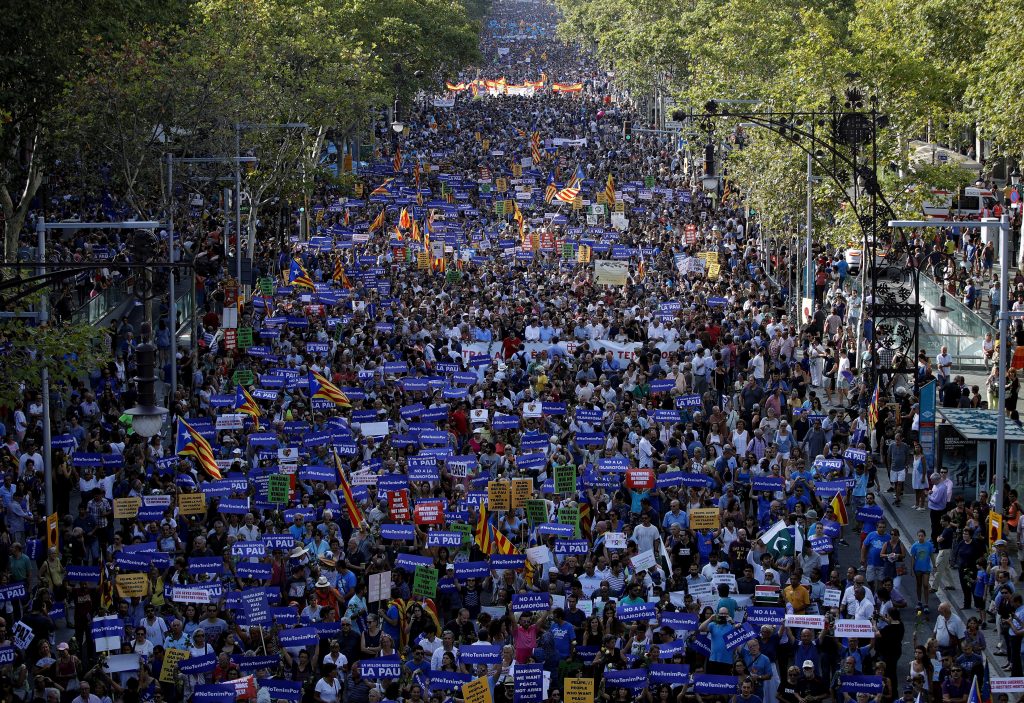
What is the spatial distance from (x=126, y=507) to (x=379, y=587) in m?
4.27

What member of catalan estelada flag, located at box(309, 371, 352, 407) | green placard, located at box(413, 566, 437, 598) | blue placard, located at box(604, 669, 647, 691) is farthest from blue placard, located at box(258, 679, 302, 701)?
catalan estelada flag, located at box(309, 371, 352, 407)

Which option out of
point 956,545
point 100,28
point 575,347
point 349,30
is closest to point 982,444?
point 956,545

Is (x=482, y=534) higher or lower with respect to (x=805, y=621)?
higher

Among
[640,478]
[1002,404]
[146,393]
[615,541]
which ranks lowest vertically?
[615,541]

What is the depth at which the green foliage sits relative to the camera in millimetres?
22391

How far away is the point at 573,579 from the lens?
774 inches

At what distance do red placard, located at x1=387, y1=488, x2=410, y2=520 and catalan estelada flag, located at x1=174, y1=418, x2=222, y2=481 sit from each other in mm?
3216

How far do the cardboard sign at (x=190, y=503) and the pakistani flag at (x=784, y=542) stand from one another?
22.3ft

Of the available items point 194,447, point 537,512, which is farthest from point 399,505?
point 194,447

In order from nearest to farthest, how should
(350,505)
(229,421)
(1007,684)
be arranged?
(1007,684) < (350,505) < (229,421)

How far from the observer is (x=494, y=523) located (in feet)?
70.5

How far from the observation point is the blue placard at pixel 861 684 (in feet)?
54.9

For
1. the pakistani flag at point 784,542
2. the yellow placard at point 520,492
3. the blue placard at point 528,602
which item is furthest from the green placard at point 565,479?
the blue placard at point 528,602

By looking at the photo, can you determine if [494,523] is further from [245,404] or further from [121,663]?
[245,404]
